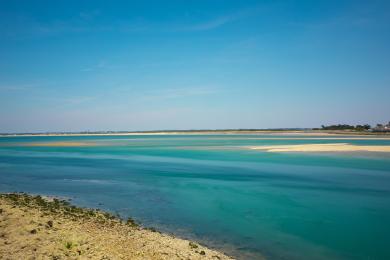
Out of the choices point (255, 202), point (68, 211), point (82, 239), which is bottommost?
point (255, 202)

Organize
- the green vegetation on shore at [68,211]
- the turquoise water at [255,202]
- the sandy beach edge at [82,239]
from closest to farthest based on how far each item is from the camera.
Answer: the sandy beach edge at [82,239] < the turquoise water at [255,202] < the green vegetation on shore at [68,211]

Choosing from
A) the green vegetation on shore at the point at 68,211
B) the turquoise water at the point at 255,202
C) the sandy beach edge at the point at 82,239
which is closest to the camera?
the sandy beach edge at the point at 82,239

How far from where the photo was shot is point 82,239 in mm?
9875

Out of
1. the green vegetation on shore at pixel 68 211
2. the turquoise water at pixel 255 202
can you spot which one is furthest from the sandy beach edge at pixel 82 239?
the turquoise water at pixel 255 202

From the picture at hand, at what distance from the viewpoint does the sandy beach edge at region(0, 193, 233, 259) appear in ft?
29.1

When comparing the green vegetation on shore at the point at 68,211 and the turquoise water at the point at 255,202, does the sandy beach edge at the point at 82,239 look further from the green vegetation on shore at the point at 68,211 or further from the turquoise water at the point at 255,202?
the turquoise water at the point at 255,202

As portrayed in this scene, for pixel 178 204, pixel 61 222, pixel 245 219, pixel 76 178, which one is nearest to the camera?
pixel 61 222

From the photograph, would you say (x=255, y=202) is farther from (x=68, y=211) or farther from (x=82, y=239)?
(x=82, y=239)

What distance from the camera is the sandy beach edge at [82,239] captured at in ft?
29.1

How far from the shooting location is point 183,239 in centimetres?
1109

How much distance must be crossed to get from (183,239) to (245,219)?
371 centimetres

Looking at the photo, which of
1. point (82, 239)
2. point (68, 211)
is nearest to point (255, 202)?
point (68, 211)

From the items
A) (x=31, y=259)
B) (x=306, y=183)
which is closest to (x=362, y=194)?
(x=306, y=183)

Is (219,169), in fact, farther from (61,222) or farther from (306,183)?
(61,222)
